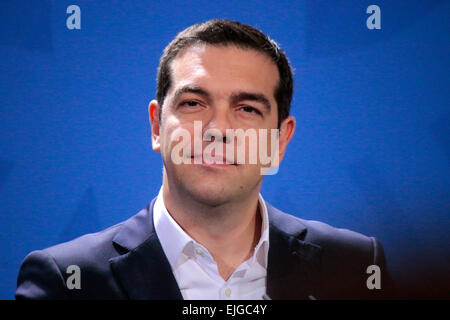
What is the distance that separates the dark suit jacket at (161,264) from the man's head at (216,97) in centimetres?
23

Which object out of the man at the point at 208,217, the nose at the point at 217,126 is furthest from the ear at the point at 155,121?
the nose at the point at 217,126

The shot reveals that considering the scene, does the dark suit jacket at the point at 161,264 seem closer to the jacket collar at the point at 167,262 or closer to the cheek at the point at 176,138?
the jacket collar at the point at 167,262

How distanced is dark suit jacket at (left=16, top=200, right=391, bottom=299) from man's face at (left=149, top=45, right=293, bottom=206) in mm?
238

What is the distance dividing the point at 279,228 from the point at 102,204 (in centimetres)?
71

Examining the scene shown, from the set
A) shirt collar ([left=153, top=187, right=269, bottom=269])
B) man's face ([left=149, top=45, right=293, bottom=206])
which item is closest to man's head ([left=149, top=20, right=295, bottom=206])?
man's face ([left=149, top=45, right=293, bottom=206])

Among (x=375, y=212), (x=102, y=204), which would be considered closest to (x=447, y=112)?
(x=375, y=212)

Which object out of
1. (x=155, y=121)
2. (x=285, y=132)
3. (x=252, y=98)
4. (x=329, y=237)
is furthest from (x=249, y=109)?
(x=329, y=237)

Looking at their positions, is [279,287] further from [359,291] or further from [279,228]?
[359,291]

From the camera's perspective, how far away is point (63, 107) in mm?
1924

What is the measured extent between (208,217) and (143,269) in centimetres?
30

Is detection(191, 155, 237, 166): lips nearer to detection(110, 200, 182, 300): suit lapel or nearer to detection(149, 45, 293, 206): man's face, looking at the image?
detection(149, 45, 293, 206): man's face

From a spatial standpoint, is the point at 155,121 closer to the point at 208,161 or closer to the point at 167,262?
the point at 208,161

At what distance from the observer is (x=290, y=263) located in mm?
1822

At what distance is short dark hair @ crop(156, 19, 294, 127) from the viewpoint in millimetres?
1734
